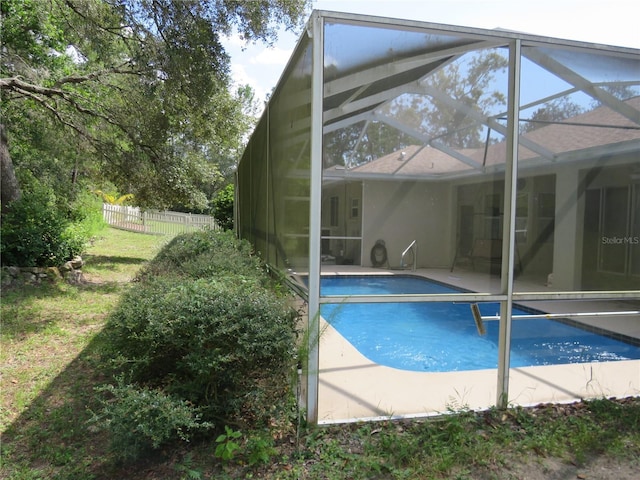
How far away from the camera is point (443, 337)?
245 inches

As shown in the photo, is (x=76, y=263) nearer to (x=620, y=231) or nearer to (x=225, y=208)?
(x=620, y=231)

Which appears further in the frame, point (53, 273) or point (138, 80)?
point (138, 80)

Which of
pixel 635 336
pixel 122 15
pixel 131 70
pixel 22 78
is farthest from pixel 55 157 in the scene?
pixel 635 336

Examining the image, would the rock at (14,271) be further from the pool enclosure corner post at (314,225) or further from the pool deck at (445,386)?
the pool enclosure corner post at (314,225)

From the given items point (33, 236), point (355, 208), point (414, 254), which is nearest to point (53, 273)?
point (33, 236)

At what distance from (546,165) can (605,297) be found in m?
1.29

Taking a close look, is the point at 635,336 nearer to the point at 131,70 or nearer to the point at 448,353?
the point at 448,353

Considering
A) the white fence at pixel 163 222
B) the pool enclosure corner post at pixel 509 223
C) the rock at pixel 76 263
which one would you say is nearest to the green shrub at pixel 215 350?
the pool enclosure corner post at pixel 509 223

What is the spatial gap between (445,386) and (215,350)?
206 centimetres

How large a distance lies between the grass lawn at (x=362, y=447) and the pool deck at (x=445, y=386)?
174 millimetres

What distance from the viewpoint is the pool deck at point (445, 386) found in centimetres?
312

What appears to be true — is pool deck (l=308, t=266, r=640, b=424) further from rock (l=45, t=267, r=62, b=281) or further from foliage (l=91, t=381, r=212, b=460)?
rock (l=45, t=267, r=62, b=281)

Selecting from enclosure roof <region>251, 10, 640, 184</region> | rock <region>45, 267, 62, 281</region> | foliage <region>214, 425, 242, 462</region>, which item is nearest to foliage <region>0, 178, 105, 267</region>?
rock <region>45, 267, 62, 281</region>

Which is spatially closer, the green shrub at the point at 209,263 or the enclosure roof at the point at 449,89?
the enclosure roof at the point at 449,89
